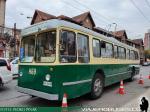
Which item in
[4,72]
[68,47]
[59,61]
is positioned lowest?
[4,72]

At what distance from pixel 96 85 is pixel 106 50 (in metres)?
1.99

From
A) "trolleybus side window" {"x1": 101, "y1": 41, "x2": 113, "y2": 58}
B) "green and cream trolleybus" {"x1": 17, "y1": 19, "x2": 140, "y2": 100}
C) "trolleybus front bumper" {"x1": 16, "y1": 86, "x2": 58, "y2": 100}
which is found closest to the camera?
"trolleybus front bumper" {"x1": 16, "y1": 86, "x2": 58, "y2": 100}

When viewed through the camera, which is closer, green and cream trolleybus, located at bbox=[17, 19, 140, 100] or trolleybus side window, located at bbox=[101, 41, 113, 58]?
green and cream trolleybus, located at bbox=[17, 19, 140, 100]

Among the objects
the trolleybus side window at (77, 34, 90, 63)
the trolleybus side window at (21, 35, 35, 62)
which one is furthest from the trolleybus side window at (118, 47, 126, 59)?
the trolleybus side window at (21, 35, 35, 62)

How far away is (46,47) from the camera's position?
669 centimetres

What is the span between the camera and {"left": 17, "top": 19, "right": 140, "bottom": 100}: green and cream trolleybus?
630cm

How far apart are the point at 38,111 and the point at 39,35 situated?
249cm

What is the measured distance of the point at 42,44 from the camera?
688 centimetres

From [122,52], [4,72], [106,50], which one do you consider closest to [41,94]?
[106,50]

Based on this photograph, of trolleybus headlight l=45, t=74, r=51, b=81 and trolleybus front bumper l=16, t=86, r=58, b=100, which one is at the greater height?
trolleybus headlight l=45, t=74, r=51, b=81

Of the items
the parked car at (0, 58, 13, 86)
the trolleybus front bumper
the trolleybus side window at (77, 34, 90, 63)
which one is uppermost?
the trolleybus side window at (77, 34, 90, 63)

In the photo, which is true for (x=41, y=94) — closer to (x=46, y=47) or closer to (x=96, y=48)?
(x=46, y=47)

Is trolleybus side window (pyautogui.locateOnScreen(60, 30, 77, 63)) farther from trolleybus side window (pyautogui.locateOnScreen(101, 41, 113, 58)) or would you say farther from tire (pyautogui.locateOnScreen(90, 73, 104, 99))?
trolleybus side window (pyautogui.locateOnScreen(101, 41, 113, 58))

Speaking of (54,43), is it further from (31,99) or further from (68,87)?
(31,99)
